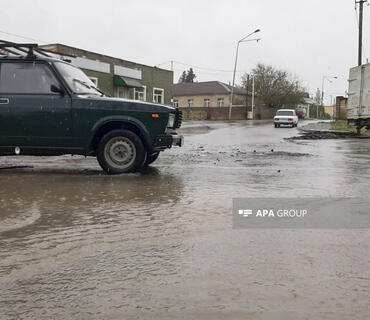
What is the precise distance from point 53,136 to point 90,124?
71 cm

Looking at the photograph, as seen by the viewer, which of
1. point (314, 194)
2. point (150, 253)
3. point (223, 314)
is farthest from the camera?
point (314, 194)

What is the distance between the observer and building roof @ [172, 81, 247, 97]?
78500 millimetres

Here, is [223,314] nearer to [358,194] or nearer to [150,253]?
[150,253]

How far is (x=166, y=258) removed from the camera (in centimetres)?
329

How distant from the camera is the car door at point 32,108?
7.48 meters

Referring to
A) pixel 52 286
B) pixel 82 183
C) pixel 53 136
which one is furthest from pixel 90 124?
pixel 52 286

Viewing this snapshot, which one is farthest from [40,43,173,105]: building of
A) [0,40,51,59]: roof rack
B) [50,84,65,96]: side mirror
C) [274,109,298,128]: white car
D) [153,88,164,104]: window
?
[50,84,65,96]: side mirror

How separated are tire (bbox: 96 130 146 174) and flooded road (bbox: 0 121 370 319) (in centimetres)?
122

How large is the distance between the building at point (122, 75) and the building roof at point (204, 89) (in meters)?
31.1

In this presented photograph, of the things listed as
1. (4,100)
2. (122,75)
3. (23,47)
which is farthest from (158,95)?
(4,100)

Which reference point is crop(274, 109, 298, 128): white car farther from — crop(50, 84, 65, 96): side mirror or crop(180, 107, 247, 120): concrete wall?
crop(50, 84, 65, 96): side mirror

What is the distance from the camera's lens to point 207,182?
6773 mm

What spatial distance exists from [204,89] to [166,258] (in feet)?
258

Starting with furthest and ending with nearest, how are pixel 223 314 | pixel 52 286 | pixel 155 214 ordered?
pixel 155 214, pixel 52 286, pixel 223 314
